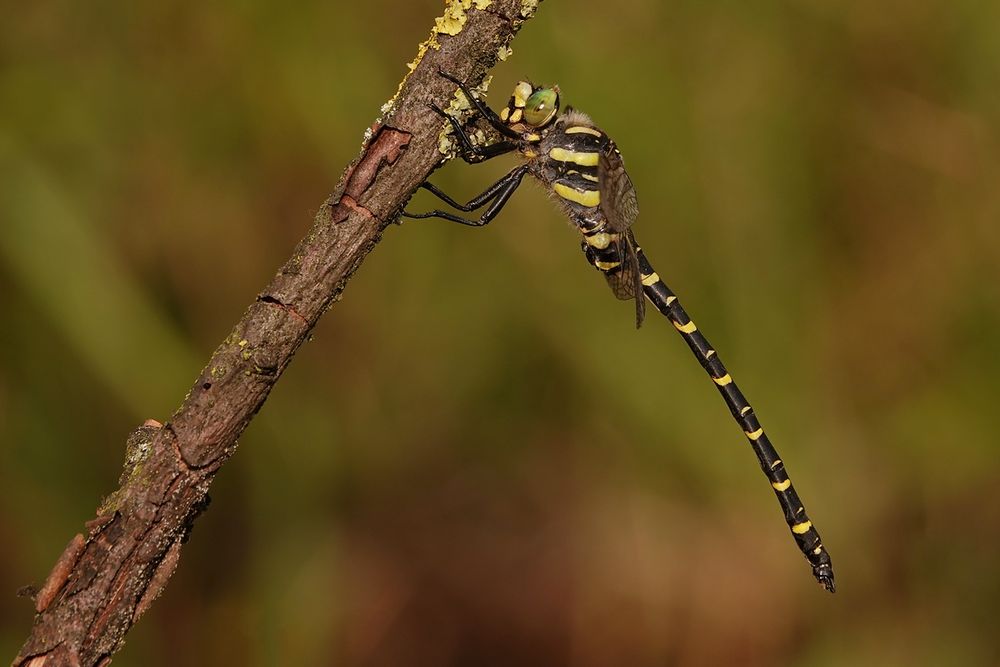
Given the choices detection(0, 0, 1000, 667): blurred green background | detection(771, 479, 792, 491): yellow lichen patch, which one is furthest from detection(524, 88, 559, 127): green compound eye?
detection(771, 479, 792, 491): yellow lichen patch

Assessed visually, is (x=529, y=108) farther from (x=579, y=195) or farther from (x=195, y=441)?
(x=195, y=441)

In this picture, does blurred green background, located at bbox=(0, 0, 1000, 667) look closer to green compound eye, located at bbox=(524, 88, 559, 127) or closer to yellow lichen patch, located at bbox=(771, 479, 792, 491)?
yellow lichen patch, located at bbox=(771, 479, 792, 491)

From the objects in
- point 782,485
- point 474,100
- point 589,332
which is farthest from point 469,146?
point 782,485

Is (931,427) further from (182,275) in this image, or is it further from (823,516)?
(182,275)

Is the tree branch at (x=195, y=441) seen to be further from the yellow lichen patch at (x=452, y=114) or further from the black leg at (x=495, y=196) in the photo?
the black leg at (x=495, y=196)

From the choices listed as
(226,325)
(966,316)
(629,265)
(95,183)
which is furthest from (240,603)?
(966,316)
